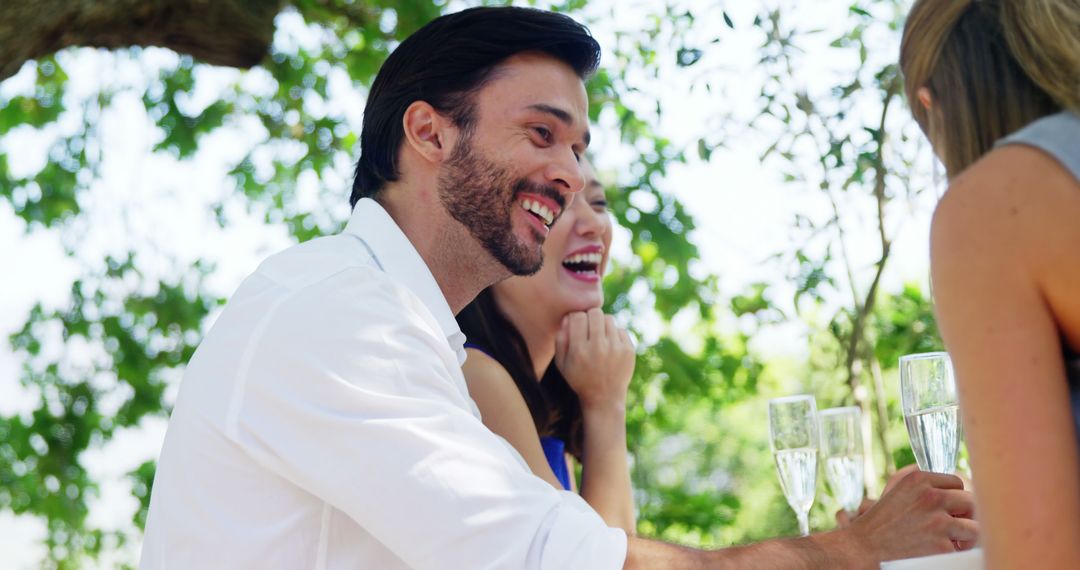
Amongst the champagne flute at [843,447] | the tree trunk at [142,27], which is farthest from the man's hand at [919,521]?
the tree trunk at [142,27]

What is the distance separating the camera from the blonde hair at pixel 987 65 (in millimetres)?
1430

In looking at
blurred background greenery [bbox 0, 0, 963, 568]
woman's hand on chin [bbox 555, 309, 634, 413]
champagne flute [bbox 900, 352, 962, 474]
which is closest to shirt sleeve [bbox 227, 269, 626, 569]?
champagne flute [bbox 900, 352, 962, 474]

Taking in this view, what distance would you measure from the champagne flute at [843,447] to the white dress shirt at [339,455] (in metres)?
0.70

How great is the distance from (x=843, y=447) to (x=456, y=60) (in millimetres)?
1248

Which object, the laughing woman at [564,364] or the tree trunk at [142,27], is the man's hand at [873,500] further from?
the tree trunk at [142,27]

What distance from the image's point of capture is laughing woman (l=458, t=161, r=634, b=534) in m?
2.78

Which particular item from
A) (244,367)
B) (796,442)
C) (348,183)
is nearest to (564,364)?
(796,442)

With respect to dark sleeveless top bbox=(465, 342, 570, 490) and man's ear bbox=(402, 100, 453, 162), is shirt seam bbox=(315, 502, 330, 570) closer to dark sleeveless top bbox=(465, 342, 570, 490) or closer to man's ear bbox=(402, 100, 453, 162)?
man's ear bbox=(402, 100, 453, 162)

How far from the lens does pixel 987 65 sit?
150cm

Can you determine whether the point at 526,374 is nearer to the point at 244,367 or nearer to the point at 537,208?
the point at 537,208

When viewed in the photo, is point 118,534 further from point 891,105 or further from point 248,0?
point 891,105

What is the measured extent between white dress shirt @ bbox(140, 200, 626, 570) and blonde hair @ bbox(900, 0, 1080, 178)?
82 centimetres

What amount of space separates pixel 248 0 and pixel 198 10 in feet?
0.97

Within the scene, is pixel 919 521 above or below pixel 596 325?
below
